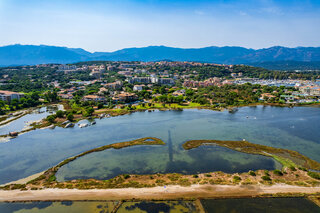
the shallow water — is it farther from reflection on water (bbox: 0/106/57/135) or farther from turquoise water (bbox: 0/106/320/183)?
reflection on water (bbox: 0/106/57/135)

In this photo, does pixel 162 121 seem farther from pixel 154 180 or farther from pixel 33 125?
pixel 33 125

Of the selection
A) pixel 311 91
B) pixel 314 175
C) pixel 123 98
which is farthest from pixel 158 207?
pixel 311 91

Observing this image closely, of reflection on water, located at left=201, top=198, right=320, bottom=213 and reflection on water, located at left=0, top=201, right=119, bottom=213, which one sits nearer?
reflection on water, located at left=201, top=198, right=320, bottom=213

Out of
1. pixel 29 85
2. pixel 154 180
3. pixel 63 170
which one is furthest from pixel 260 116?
pixel 29 85

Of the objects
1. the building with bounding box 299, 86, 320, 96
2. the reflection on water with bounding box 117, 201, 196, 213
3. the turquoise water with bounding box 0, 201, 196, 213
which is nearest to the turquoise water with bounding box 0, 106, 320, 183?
the turquoise water with bounding box 0, 201, 196, 213

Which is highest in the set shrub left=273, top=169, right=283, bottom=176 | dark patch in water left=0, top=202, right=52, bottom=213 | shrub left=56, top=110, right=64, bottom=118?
shrub left=56, top=110, right=64, bottom=118

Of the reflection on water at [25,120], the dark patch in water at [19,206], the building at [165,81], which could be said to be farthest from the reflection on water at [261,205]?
the building at [165,81]

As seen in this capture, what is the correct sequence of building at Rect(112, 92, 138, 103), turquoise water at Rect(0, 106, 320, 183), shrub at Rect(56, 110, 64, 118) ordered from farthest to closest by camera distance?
building at Rect(112, 92, 138, 103) → shrub at Rect(56, 110, 64, 118) → turquoise water at Rect(0, 106, 320, 183)
